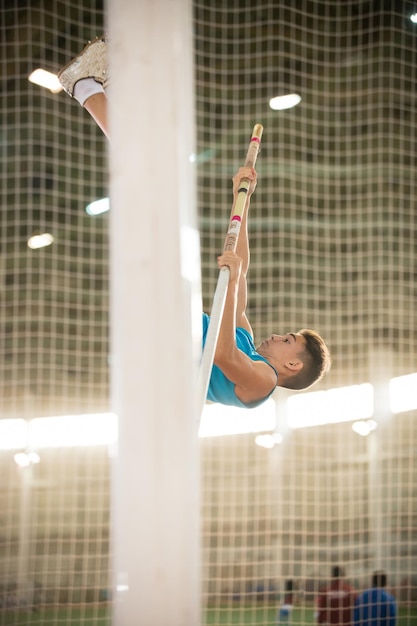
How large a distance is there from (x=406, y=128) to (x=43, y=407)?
556cm

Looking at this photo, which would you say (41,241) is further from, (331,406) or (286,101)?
(331,406)

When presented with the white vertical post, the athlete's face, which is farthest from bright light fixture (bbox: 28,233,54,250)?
the white vertical post

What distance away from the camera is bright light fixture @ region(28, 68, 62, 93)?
7238 millimetres

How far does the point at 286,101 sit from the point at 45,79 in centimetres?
215

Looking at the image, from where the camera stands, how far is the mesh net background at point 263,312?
838cm

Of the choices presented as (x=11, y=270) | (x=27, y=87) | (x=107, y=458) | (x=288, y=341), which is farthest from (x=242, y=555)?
(x=288, y=341)

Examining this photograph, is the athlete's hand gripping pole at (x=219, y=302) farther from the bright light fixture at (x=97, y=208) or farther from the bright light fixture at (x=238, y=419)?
the bright light fixture at (x=238, y=419)

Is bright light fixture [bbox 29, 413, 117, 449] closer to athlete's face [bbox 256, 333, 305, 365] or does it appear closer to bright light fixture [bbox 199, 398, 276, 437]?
bright light fixture [bbox 199, 398, 276, 437]

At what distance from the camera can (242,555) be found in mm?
11352

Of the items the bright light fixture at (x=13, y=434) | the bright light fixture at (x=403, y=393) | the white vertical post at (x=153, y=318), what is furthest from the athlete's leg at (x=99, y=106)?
the bright light fixture at (x=403, y=393)

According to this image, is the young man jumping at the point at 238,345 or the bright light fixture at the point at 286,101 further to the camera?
the bright light fixture at the point at 286,101

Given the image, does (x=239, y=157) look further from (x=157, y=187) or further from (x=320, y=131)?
(x=157, y=187)

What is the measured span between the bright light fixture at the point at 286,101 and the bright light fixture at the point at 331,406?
3.67 m

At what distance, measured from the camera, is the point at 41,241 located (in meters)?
10.3
